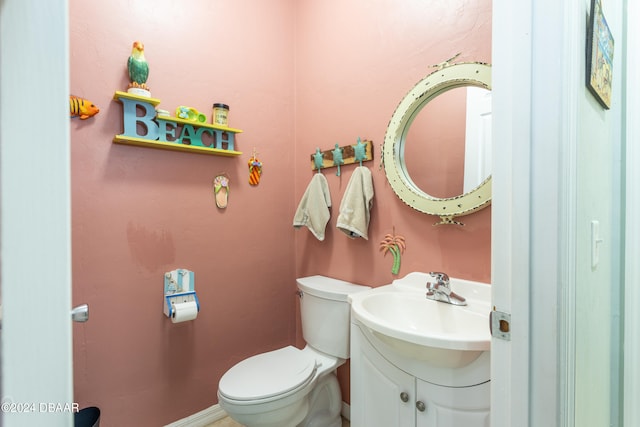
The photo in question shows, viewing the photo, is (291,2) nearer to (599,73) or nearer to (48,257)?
(599,73)

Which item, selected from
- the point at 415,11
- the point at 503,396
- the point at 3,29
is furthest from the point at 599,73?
the point at 3,29

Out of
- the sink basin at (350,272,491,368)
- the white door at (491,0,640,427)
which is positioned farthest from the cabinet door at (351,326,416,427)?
the white door at (491,0,640,427)

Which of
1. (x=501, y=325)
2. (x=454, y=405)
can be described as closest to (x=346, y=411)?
(x=454, y=405)

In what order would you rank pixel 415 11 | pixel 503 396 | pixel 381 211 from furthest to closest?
pixel 381 211 < pixel 415 11 < pixel 503 396

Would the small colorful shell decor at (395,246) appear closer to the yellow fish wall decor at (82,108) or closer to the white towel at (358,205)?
the white towel at (358,205)

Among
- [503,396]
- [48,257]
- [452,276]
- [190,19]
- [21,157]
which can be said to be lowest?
[503,396]

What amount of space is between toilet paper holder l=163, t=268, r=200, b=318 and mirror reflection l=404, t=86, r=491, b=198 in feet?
4.10

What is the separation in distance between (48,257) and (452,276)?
1.31m

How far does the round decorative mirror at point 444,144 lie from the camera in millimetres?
1224

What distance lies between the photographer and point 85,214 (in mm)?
1363

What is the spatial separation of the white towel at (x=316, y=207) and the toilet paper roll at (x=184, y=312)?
716 millimetres

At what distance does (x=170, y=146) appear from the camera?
1.53 m

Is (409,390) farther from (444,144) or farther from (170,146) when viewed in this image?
(170,146)

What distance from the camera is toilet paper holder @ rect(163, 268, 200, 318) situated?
5.09 ft
